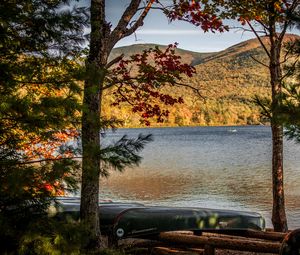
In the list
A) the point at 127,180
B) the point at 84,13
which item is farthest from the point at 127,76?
the point at 127,180

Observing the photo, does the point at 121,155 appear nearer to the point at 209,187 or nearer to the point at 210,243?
the point at 210,243

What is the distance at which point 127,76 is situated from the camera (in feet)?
25.1

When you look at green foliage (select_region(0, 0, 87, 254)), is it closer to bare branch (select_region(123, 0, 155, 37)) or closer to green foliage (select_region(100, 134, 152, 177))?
green foliage (select_region(100, 134, 152, 177))

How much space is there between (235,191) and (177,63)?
2327cm

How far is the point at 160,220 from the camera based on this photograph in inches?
359

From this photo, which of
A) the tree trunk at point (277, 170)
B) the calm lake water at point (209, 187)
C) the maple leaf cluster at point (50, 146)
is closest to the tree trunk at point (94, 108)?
the maple leaf cluster at point (50, 146)

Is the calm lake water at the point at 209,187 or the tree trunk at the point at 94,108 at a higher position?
the tree trunk at the point at 94,108

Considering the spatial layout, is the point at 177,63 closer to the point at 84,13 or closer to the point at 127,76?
the point at 127,76

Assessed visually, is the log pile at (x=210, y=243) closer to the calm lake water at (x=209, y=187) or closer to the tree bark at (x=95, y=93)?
the tree bark at (x=95, y=93)

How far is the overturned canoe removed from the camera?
8898 millimetres

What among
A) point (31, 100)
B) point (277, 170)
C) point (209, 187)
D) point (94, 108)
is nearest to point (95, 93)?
point (94, 108)

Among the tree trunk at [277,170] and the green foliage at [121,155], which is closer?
the green foliage at [121,155]

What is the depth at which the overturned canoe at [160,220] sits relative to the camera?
890 centimetres

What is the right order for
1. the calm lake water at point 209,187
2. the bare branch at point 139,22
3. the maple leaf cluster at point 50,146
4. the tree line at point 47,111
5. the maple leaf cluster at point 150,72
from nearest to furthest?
the tree line at point 47,111 → the maple leaf cluster at point 50,146 → the maple leaf cluster at point 150,72 → the bare branch at point 139,22 → the calm lake water at point 209,187
